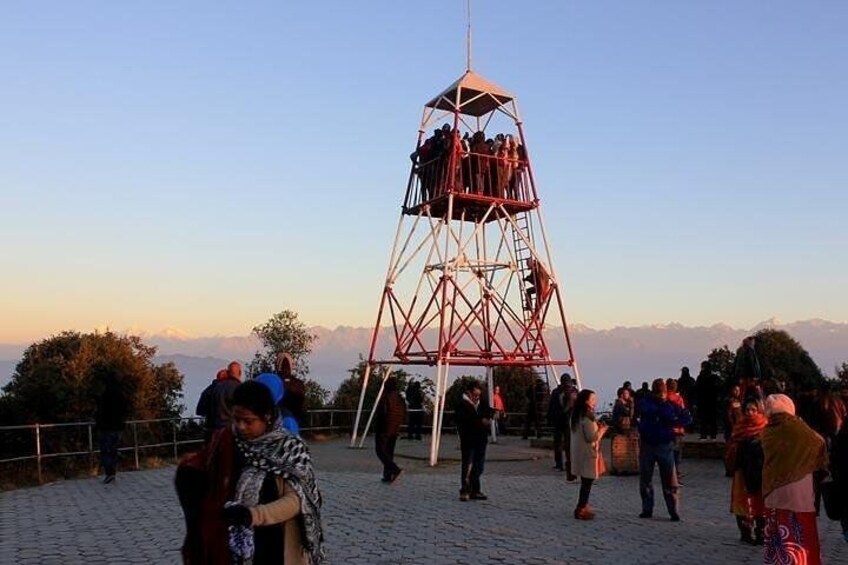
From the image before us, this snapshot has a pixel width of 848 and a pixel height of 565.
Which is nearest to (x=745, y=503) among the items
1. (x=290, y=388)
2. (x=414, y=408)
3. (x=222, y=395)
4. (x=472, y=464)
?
(x=472, y=464)

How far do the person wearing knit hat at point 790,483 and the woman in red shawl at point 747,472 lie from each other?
1.71m

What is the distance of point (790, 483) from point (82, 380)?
26852 mm

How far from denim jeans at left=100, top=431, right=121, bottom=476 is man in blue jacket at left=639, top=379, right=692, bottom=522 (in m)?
9.57

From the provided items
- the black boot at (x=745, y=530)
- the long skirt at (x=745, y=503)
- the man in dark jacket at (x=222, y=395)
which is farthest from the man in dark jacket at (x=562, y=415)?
the man in dark jacket at (x=222, y=395)

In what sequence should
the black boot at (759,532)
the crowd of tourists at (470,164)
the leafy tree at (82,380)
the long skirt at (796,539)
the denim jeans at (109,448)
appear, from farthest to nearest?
the leafy tree at (82,380), the crowd of tourists at (470,164), the denim jeans at (109,448), the black boot at (759,532), the long skirt at (796,539)

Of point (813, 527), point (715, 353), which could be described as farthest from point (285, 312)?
point (813, 527)

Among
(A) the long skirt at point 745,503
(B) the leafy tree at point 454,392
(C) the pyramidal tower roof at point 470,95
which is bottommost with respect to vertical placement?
(A) the long skirt at point 745,503

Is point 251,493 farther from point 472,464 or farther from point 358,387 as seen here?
point 358,387

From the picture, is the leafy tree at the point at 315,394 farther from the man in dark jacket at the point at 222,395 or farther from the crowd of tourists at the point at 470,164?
the man in dark jacket at the point at 222,395

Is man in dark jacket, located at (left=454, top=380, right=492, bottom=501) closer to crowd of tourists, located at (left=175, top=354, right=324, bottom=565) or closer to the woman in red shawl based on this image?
the woman in red shawl

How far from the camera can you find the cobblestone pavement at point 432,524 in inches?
365

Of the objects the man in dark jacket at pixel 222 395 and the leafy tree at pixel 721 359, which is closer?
the man in dark jacket at pixel 222 395

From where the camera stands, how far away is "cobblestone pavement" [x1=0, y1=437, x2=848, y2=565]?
9.27m

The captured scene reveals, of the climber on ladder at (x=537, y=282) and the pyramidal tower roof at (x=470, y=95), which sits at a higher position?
the pyramidal tower roof at (x=470, y=95)
